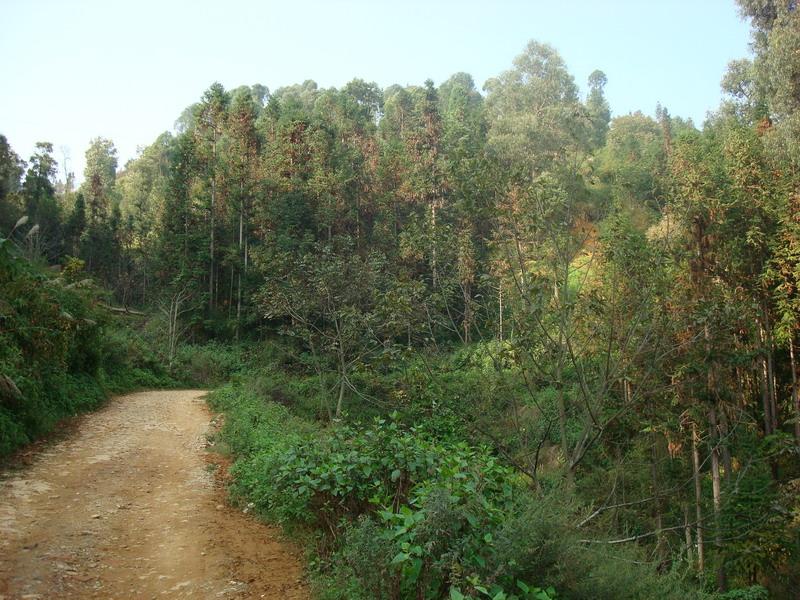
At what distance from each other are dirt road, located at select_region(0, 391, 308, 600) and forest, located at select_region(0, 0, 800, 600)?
40 centimetres

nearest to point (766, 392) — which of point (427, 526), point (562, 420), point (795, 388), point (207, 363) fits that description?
point (795, 388)

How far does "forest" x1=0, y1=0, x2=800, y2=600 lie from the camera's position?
4.16m

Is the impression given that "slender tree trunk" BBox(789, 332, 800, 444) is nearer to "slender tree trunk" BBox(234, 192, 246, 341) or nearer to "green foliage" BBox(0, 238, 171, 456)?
"green foliage" BBox(0, 238, 171, 456)

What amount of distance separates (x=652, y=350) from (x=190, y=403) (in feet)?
39.8

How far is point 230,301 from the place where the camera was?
29.6 metres

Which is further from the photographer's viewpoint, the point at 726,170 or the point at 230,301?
the point at 230,301

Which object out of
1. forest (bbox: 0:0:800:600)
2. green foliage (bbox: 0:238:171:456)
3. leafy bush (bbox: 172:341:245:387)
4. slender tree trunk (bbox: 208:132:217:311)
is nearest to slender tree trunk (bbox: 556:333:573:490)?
forest (bbox: 0:0:800:600)

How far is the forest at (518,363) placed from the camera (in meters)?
4.16

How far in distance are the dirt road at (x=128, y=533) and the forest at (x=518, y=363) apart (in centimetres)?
40

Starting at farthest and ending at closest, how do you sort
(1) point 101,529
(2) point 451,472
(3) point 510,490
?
1. (1) point 101,529
2. (3) point 510,490
3. (2) point 451,472

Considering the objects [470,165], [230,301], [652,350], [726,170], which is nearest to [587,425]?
[652,350]

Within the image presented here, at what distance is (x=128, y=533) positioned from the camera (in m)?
5.38

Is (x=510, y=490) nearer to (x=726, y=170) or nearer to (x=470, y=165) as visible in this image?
(x=470, y=165)

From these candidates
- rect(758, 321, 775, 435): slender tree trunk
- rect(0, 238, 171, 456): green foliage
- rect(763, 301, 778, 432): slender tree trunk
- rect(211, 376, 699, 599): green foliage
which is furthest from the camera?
rect(758, 321, 775, 435): slender tree trunk
